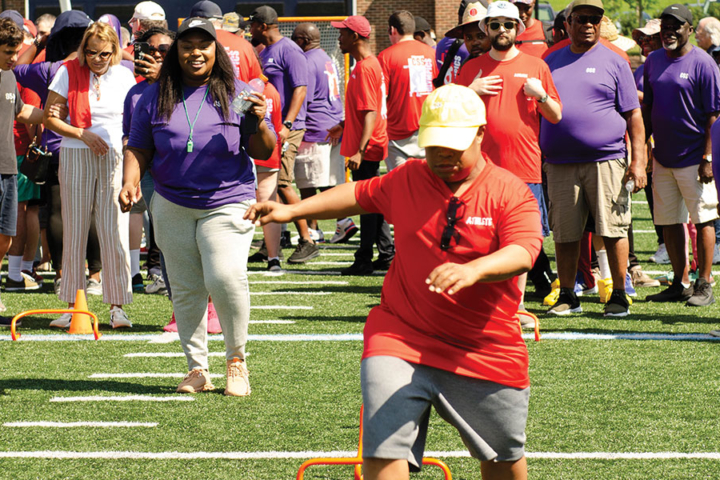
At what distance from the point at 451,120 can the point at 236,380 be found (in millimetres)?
2860

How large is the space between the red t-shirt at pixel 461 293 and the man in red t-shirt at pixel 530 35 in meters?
5.51

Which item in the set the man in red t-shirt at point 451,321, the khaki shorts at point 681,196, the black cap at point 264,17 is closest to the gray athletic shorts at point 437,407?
the man in red t-shirt at point 451,321

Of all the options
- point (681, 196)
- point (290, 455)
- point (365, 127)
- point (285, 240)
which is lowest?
point (285, 240)

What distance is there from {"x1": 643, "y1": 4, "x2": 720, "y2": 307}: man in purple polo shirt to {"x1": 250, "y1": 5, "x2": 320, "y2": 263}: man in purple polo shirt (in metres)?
3.64

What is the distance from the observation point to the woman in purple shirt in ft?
19.5

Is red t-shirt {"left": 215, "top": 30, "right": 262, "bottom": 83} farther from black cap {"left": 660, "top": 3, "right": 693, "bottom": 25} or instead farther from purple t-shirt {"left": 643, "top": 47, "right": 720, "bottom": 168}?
black cap {"left": 660, "top": 3, "right": 693, "bottom": 25}

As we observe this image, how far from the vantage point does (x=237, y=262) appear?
19.8 ft

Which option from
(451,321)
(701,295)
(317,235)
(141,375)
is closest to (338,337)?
(141,375)

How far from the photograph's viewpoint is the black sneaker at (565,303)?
28.1 ft

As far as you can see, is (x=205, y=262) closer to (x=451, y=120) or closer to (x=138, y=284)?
(x=451, y=120)

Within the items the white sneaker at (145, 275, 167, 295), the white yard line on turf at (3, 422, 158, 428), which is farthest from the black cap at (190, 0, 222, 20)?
the white yard line on turf at (3, 422, 158, 428)

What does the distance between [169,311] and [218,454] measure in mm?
3923

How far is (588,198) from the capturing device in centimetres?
835

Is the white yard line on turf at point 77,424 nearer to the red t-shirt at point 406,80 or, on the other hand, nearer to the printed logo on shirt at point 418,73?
the red t-shirt at point 406,80
